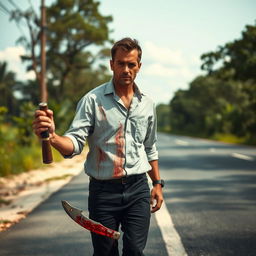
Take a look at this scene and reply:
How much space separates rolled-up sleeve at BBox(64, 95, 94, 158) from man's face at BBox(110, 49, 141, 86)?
266 mm

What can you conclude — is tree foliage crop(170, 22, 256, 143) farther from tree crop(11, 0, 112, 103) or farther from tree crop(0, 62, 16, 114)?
tree crop(0, 62, 16, 114)

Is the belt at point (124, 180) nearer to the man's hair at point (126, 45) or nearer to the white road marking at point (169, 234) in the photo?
the man's hair at point (126, 45)

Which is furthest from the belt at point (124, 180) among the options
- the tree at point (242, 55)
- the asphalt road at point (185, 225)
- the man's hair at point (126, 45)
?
the tree at point (242, 55)

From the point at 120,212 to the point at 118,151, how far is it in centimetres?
42

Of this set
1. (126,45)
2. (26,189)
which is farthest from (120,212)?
(26,189)

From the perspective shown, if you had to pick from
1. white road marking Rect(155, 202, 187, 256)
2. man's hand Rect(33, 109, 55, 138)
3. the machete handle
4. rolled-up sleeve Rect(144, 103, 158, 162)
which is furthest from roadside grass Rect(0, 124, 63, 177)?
man's hand Rect(33, 109, 55, 138)

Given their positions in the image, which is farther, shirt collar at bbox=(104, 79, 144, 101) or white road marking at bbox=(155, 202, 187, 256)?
white road marking at bbox=(155, 202, 187, 256)

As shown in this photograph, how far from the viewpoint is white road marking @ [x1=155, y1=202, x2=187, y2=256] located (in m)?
4.44

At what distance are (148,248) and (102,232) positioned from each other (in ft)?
6.86

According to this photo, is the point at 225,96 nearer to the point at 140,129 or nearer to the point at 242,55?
the point at 242,55

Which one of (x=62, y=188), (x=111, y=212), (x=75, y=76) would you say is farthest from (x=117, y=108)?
(x=75, y=76)

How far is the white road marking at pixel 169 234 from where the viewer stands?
4.44 meters

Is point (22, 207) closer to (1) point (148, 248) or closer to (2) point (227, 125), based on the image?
(1) point (148, 248)

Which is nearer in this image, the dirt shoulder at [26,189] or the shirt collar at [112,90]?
the shirt collar at [112,90]
